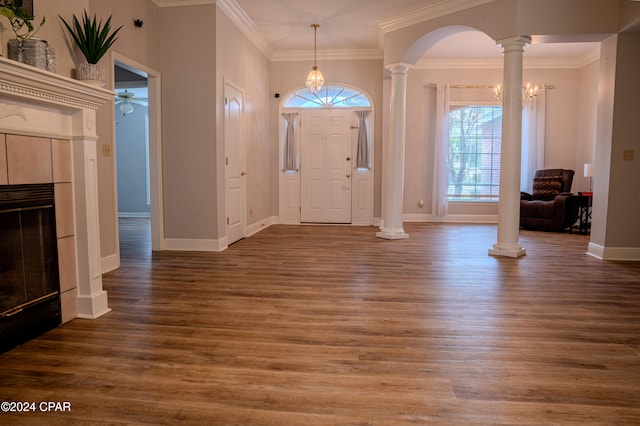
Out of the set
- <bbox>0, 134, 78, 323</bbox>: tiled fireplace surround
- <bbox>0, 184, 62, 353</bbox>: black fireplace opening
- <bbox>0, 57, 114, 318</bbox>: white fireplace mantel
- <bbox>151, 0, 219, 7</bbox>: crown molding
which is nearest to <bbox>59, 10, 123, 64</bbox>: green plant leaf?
<bbox>0, 57, 114, 318</bbox>: white fireplace mantel

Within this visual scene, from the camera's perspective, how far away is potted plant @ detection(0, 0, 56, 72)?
7.49ft

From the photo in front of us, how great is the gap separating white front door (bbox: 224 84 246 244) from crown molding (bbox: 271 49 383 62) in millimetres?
2169

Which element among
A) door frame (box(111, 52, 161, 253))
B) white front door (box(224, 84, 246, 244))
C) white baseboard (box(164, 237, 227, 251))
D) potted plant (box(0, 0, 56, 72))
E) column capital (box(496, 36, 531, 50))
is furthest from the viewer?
white front door (box(224, 84, 246, 244))

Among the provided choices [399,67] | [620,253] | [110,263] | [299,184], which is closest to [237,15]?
[399,67]

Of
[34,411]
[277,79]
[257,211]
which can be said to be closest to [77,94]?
[34,411]

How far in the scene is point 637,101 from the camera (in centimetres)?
488

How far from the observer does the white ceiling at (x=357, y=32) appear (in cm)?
562

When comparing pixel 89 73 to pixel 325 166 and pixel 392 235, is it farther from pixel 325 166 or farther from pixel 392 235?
pixel 325 166

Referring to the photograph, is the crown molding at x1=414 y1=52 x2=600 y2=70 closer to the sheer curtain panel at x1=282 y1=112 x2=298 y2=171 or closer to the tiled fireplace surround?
the sheer curtain panel at x1=282 y1=112 x2=298 y2=171

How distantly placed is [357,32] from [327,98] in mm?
1633

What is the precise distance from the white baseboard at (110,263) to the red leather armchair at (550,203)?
256 inches

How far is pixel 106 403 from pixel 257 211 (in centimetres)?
559

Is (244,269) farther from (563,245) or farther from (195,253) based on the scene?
(563,245)

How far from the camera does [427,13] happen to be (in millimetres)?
5754
